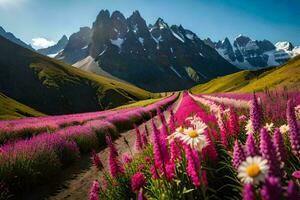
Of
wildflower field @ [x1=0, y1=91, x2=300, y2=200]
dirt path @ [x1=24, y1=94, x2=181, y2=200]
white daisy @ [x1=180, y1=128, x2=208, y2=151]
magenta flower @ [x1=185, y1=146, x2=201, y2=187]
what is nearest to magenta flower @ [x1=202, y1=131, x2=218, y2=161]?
wildflower field @ [x1=0, y1=91, x2=300, y2=200]

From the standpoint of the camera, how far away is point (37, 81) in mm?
123938

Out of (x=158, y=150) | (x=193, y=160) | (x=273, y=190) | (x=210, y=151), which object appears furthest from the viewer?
(x=210, y=151)

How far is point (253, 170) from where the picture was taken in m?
3.02

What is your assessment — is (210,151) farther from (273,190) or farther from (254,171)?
(273,190)

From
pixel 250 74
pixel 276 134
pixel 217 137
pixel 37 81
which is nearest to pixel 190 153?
pixel 276 134

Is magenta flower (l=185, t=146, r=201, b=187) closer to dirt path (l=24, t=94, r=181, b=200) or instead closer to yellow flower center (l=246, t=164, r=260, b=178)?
yellow flower center (l=246, t=164, r=260, b=178)

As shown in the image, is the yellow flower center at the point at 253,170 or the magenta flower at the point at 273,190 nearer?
the magenta flower at the point at 273,190

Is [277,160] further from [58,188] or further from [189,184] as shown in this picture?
[58,188]

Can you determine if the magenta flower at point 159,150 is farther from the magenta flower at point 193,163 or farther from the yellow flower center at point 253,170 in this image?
the yellow flower center at point 253,170

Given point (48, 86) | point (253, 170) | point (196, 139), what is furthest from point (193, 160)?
point (48, 86)

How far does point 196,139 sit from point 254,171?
224 cm

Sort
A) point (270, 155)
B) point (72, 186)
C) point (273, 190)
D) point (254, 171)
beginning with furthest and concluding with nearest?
point (72, 186), point (270, 155), point (254, 171), point (273, 190)

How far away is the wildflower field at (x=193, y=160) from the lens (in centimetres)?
364

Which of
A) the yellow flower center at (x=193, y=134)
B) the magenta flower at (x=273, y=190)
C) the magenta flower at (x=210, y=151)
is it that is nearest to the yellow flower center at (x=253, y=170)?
the magenta flower at (x=273, y=190)
